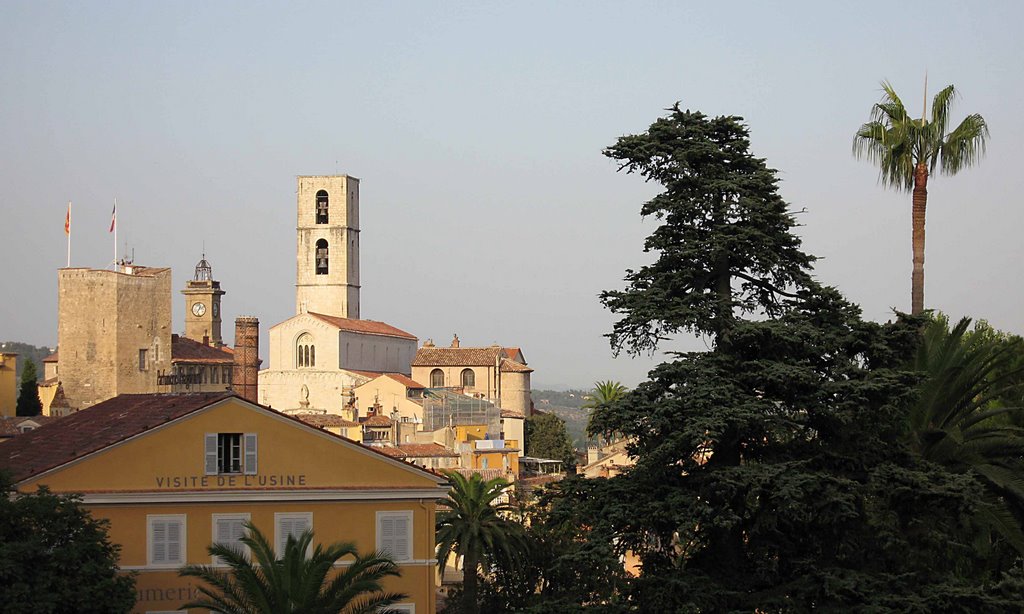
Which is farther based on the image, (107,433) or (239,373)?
(239,373)

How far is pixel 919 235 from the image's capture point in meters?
27.0

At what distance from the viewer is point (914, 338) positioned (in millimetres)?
21594

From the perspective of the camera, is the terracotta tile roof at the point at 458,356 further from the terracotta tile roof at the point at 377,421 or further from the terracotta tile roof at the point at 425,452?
the terracotta tile roof at the point at 425,452

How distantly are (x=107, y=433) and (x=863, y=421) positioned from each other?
620 inches

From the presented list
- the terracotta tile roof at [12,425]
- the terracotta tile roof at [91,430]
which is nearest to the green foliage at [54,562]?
the terracotta tile roof at [91,430]

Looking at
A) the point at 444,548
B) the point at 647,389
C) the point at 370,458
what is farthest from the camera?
the point at 444,548

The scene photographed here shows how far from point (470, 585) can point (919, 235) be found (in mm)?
13500

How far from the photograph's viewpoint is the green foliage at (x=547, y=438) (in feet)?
331

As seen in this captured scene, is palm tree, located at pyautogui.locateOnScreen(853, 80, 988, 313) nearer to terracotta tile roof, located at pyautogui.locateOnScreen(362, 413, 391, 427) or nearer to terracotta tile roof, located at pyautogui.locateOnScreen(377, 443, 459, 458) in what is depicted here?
terracotta tile roof, located at pyautogui.locateOnScreen(377, 443, 459, 458)

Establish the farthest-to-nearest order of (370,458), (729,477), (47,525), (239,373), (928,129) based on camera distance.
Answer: (239,373), (370,458), (928,129), (47,525), (729,477)

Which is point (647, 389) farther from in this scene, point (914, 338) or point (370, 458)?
point (370, 458)

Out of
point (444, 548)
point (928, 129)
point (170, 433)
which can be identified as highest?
point (928, 129)

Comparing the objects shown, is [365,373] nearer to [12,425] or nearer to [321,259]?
[321,259]

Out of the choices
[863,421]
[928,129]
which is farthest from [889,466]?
[928,129]
